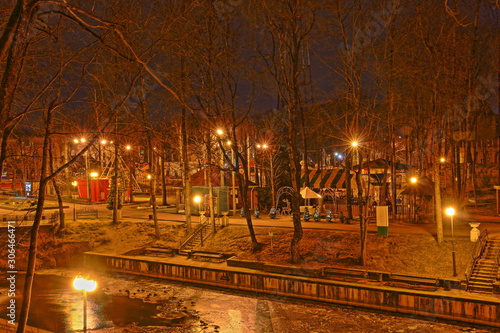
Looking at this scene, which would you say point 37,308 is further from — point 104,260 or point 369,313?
point 369,313

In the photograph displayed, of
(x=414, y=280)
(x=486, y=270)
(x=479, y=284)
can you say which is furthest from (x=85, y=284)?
(x=486, y=270)

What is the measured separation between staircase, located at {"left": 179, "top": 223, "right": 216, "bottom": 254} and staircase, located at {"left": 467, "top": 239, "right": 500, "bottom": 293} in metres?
13.6

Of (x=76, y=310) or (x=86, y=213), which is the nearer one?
(x=76, y=310)

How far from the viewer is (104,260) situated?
70.1 ft

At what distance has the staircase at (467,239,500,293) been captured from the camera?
1397cm

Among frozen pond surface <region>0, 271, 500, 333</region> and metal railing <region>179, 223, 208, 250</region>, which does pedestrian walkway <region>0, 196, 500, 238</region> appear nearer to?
metal railing <region>179, 223, 208, 250</region>

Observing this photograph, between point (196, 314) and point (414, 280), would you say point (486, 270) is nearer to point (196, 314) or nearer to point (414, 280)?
point (414, 280)

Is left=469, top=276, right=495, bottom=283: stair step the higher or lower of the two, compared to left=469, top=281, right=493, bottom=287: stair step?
higher

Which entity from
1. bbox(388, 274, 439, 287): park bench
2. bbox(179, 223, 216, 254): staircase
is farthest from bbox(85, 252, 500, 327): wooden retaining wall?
bbox(179, 223, 216, 254): staircase

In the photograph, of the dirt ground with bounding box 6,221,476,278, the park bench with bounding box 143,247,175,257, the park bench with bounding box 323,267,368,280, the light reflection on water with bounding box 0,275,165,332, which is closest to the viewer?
the light reflection on water with bounding box 0,275,165,332

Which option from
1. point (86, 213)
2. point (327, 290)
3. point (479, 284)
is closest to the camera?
point (479, 284)

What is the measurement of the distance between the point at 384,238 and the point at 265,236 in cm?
632

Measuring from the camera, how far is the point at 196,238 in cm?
2333

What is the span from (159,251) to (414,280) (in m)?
13.2
